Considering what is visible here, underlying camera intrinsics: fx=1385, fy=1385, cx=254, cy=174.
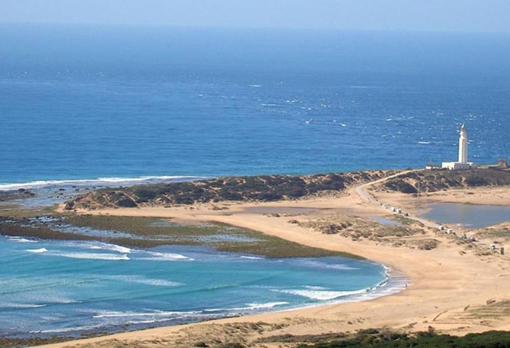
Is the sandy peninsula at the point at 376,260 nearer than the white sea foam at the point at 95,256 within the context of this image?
Yes

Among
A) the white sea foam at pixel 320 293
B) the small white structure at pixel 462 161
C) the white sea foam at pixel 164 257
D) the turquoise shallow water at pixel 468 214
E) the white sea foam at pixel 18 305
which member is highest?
the small white structure at pixel 462 161

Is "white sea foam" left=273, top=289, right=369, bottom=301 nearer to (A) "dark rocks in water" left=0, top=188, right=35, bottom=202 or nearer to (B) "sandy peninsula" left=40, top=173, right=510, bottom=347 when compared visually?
(B) "sandy peninsula" left=40, top=173, right=510, bottom=347

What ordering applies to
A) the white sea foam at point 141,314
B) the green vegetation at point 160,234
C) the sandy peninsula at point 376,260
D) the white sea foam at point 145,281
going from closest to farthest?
1. the sandy peninsula at point 376,260
2. the white sea foam at point 141,314
3. the white sea foam at point 145,281
4. the green vegetation at point 160,234

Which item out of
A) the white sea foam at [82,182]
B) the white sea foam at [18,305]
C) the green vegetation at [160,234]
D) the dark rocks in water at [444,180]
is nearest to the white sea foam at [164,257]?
the green vegetation at [160,234]

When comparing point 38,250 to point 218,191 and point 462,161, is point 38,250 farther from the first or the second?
point 462,161

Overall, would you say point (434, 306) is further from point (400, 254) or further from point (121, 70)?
point (121, 70)

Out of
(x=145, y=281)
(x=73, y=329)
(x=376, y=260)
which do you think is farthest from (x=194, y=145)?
(x=73, y=329)

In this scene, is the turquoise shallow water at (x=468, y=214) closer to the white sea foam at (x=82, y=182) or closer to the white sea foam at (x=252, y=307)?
the white sea foam at (x=82, y=182)

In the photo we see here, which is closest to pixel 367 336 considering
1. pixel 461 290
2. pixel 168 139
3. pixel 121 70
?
pixel 461 290
